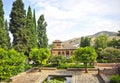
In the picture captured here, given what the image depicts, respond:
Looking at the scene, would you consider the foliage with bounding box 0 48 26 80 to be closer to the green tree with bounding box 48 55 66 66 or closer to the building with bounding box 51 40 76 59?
the green tree with bounding box 48 55 66 66

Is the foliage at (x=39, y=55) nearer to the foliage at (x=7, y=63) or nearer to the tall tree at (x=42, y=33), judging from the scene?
the foliage at (x=7, y=63)

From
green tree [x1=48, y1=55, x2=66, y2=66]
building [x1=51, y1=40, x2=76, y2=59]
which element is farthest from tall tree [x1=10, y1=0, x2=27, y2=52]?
building [x1=51, y1=40, x2=76, y2=59]

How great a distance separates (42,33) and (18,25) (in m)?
13.1

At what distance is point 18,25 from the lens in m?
31.6

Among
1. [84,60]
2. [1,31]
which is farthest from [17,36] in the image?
[84,60]

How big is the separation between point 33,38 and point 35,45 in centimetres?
142

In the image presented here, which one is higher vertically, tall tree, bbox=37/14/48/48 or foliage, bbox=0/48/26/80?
tall tree, bbox=37/14/48/48

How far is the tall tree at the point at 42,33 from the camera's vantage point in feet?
144

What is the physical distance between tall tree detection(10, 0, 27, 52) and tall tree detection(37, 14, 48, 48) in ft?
38.4

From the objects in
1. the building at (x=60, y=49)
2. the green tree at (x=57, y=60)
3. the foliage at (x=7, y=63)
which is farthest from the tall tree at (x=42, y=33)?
the foliage at (x=7, y=63)

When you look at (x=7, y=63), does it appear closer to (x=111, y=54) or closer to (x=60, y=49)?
(x=111, y=54)

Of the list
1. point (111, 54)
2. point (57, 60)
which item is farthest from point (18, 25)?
point (111, 54)

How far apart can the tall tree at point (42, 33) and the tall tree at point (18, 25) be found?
1170 centimetres

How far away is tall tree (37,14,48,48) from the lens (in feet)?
144
